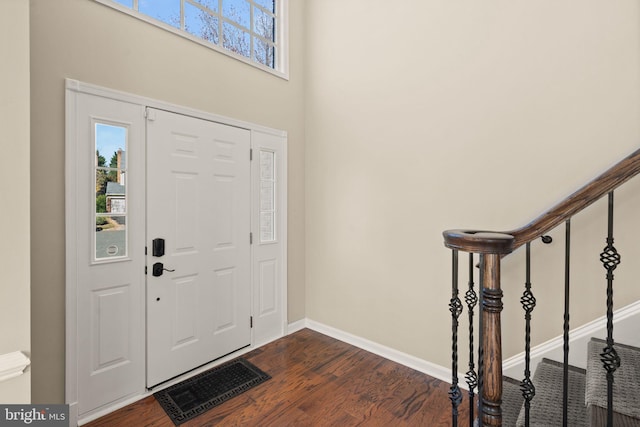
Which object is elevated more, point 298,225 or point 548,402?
point 298,225

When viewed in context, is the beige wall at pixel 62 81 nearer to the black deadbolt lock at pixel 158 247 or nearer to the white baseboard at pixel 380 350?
the black deadbolt lock at pixel 158 247

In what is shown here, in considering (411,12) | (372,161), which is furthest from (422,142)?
(411,12)

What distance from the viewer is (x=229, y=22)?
2910mm

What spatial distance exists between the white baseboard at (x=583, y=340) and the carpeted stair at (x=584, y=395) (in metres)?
0.06

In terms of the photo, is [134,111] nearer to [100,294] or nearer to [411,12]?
[100,294]

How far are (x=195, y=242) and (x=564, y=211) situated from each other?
2469 millimetres

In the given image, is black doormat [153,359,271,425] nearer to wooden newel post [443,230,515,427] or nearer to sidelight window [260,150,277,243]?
sidelight window [260,150,277,243]

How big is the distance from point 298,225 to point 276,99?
4.53 ft

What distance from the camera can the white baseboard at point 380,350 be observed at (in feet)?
8.33

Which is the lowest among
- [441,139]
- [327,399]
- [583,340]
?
[327,399]

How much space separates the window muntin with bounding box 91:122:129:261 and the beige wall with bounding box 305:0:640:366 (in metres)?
1.84

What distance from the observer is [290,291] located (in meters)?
3.40
